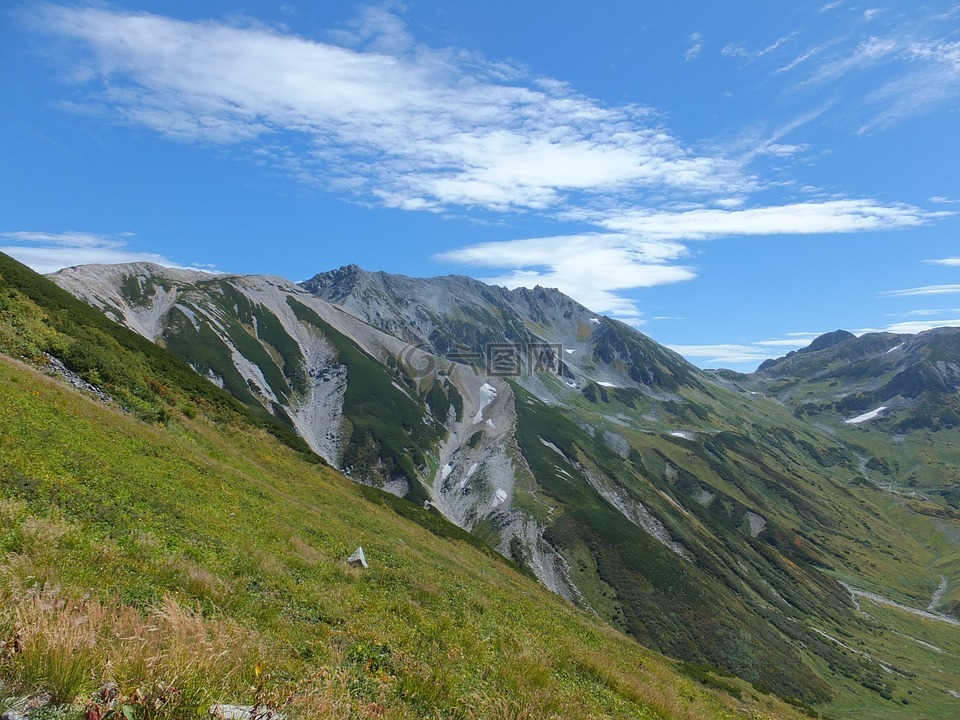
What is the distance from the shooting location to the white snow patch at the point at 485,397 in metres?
172

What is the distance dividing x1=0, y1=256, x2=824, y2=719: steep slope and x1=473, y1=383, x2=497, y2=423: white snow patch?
143 m

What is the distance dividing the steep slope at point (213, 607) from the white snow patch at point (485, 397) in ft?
470

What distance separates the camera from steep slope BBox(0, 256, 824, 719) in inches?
212

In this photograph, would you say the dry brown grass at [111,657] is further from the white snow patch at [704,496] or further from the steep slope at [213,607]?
the white snow patch at [704,496]

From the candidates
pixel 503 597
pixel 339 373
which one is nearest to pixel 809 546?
pixel 339 373

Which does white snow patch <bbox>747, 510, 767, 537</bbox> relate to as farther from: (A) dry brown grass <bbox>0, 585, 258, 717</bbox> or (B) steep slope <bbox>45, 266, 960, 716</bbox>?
(A) dry brown grass <bbox>0, 585, 258, 717</bbox>

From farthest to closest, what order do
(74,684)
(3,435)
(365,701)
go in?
1. (3,435)
2. (365,701)
3. (74,684)

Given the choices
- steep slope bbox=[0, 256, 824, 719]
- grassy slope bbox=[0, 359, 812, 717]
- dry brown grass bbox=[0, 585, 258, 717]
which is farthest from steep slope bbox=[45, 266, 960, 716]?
dry brown grass bbox=[0, 585, 258, 717]

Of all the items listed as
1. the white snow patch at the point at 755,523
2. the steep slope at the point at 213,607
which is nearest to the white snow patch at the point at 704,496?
the white snow patch at the point at 755,523

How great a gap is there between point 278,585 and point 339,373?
157041mm

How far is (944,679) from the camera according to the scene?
11000cm

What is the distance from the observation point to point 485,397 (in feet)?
601

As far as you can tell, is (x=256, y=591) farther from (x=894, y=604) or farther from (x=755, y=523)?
(x=894, y=604)

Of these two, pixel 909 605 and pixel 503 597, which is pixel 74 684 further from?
pixel 909 605
